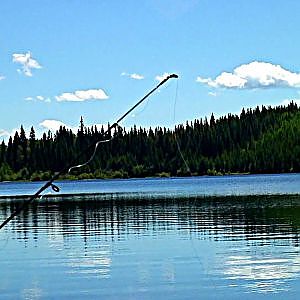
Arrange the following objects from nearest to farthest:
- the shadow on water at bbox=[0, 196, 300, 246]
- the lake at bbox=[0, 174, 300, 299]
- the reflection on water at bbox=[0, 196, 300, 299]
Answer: the lake at bbox=[0, 174, 300, 299] → the reflection on water at bbox=[0, 196, 300, 299] → the shadow on water at bbox=[0, 196, 300, 246]

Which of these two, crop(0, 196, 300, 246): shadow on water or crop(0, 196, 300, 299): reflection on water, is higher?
crop(0, 196, 300, 246): shadow on water

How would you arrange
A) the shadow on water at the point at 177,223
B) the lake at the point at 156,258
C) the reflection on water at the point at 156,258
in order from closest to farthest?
the lake at the point at 156,258, the reflection on water at the point at 156,258, the shadow on water at the point at 177,223

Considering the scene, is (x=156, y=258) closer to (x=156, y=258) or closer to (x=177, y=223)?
(x=156, y=258)

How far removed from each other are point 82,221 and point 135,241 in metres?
17.4

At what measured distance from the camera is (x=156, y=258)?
33.6 meters

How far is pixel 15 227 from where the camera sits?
183 ft

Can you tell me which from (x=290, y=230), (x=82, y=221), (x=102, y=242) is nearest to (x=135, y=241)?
(x=102, y=242)

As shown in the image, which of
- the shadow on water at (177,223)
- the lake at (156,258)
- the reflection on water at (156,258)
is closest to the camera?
the lake at (156,258)

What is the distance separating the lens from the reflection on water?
25.6m

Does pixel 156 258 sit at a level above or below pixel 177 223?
below

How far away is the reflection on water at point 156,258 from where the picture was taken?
2559 cm

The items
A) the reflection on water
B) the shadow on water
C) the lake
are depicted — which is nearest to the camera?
the lake

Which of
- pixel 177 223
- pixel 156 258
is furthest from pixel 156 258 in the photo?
pixel 177 223

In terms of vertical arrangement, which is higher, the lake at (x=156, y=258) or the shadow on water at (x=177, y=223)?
the shadow on water at (x=177, y=223)
